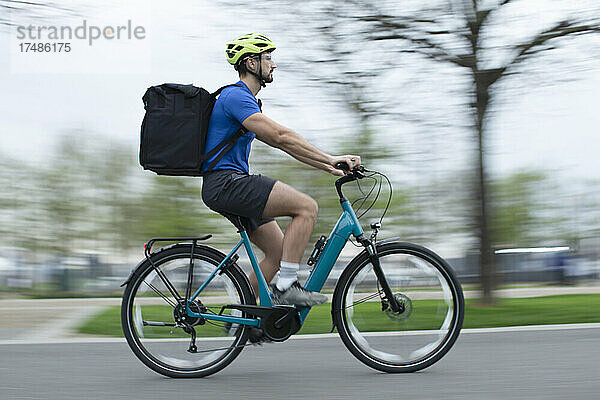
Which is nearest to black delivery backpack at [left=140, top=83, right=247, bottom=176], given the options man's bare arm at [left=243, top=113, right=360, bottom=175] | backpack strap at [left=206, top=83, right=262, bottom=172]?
backpack strap at [left=206, top=83, right=262, bottom=172]

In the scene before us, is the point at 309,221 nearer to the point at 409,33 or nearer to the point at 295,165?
the point at 409,33

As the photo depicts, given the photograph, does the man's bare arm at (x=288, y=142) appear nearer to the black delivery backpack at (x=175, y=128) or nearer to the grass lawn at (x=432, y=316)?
the black delivery backpack at (x=175, y=128)

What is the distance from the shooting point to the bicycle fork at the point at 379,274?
15.0 ft

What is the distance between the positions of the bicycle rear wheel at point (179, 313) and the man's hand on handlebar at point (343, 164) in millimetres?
836

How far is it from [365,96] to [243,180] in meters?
5.84

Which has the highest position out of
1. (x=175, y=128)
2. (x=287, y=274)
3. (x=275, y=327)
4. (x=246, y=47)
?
(x=246, y=47)

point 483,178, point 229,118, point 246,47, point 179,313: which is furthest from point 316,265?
point 483,178

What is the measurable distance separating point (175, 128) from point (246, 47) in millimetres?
637

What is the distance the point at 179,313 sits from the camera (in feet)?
15.1

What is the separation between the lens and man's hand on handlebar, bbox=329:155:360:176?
4.43 meters

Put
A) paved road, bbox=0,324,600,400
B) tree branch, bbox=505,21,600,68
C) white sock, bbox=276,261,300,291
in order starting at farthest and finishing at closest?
tree branch, bbox=505,21,600,68
white sock, bbox=276,261,300,291
paved road, bbox=0,324,600,400

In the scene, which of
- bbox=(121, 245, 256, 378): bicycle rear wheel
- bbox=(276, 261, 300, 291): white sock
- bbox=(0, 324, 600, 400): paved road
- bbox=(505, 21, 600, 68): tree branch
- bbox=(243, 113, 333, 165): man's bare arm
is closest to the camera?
bbox=(0, 324, 600, 400): paved road

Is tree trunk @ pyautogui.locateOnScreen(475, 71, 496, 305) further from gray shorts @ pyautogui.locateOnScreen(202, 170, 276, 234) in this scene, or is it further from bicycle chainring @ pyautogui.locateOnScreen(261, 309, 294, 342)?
gray shorts @ pyautogui.locateOnScreen(202, 170, 276, 234)

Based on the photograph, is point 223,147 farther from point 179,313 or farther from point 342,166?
point 179,313
